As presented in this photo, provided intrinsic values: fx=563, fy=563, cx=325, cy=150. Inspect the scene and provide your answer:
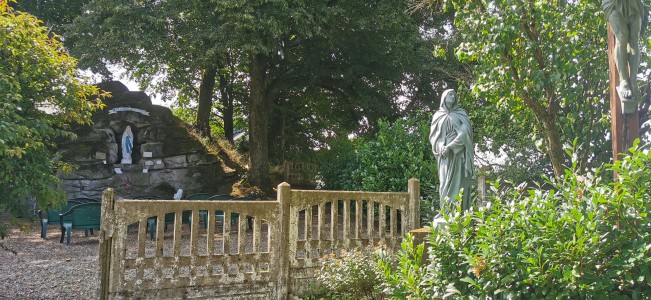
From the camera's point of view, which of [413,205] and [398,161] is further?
[398,161]

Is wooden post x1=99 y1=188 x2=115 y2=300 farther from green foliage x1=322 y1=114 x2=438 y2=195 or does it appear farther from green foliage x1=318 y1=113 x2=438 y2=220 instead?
green foliage x1=322 y1=114 x2=438 y2=195

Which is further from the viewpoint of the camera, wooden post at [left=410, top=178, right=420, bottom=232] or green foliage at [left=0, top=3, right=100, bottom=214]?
wooden post at [left=410, top=178, right=420, bottom=232]

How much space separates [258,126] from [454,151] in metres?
13.9

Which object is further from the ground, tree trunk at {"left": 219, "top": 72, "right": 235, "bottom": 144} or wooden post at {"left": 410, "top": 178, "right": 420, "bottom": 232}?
tree trunk at {"left": 219, "top": 72, "right": 235, "bottom": 144}

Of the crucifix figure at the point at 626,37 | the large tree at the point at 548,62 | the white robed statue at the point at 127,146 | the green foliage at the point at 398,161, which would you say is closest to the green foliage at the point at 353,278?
the crucifix figure at the point at 626,37

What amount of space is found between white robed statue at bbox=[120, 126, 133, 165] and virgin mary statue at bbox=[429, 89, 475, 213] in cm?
1621

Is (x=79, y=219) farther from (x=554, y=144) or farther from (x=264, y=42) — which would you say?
(x=554, y=144)

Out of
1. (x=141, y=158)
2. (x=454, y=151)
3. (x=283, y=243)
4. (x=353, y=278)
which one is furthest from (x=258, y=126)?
(x=454, y=151)

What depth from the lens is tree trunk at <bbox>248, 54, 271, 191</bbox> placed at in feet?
65.6

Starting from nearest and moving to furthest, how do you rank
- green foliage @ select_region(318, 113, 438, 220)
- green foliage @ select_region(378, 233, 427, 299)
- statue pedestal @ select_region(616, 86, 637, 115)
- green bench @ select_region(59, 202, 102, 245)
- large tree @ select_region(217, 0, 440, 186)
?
green foliage @ select_region(378, 233, 427, 299) < statue pedestal @ select_region(616, 86, 637, 115) < green bench @ select_region(59, 202, 102, 245) < green foliage @ select_region(318, 113, 438, 220) < large tree @ select_region(217, 0, 440, 186)

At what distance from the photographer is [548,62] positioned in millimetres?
9930

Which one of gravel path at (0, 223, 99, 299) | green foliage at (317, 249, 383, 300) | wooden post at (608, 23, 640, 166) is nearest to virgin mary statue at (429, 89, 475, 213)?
green foliage at (317, 249, 383, 300)

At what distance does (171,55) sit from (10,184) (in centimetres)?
1163

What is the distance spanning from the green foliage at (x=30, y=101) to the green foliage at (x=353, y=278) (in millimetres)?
3561
